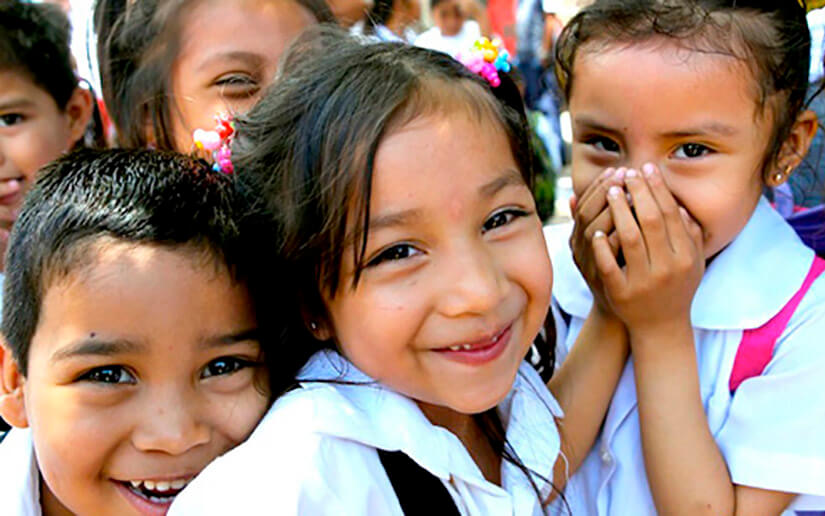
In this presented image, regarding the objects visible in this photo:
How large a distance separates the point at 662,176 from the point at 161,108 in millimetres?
1222

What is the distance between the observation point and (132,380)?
4.68 feet

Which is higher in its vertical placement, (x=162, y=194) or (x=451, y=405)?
(x=162, y=194)

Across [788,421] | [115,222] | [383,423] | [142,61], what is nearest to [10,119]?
[142,61]

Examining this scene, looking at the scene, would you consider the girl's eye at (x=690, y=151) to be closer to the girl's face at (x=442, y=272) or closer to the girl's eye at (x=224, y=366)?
the girl's face at (x=442, y=272)

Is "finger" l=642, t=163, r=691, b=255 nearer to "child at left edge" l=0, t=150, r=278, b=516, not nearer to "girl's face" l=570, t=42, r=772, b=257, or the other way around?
"girl's face" l=570, t=42, r=772, b=257

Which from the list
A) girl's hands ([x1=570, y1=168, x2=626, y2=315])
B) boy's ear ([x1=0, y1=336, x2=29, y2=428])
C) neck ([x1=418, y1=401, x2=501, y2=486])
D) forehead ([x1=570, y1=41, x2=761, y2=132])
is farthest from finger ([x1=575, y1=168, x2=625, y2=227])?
boy's ear ([x1=0, y1=336, x2=29, y2=428])

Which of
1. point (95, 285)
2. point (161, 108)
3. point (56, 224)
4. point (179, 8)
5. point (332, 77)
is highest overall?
point (179, 8)

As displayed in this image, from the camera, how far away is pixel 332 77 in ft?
4.79

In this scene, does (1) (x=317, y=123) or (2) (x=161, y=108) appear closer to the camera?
(1) (x=317, y=123)

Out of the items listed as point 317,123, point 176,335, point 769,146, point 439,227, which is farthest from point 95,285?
point 769,146

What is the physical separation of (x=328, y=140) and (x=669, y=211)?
657 mm

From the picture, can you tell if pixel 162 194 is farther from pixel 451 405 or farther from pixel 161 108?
pixel 161 108

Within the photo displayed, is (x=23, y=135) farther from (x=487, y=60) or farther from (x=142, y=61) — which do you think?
(x=487, y=60)

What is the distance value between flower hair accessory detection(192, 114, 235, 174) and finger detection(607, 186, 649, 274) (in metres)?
0.70
